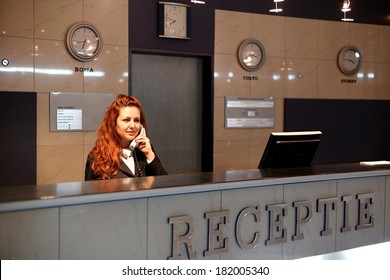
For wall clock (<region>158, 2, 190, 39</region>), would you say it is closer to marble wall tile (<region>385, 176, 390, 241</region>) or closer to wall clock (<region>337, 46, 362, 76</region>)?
wall clock (<region>337, 46, 362, 76</region>)

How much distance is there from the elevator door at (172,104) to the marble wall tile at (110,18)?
0.36 meters

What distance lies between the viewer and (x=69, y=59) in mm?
5613

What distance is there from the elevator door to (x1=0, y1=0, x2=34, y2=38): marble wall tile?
1354 millimetres

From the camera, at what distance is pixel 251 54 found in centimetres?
674

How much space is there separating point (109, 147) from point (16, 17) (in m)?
3.04

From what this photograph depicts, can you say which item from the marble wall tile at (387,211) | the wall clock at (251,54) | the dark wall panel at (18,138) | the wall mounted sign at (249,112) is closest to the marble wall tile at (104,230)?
the marble wall tile at (387,211)

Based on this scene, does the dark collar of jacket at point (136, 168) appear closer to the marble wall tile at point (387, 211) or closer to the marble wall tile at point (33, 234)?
the marble wall tile at point (33, 234)

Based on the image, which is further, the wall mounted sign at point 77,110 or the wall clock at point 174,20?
the wall clock at point 174,20

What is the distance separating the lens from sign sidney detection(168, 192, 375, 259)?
2.24 metres

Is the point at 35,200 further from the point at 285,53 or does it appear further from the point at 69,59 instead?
the point at 285,53

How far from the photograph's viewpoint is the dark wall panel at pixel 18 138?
530 centimetres

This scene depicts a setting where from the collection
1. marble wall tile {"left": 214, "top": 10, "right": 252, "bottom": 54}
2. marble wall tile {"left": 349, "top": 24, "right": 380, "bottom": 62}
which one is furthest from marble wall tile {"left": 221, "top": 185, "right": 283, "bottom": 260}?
marble wall tile {"left": 349, "top": 24, "right": 380, "bottom": 62}

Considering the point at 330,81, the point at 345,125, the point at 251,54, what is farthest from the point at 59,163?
the point at 345,125

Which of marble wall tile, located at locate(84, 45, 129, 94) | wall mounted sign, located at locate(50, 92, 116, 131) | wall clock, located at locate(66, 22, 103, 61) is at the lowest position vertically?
wall mounted sign, located at locate(50, 92, 116, 131)
